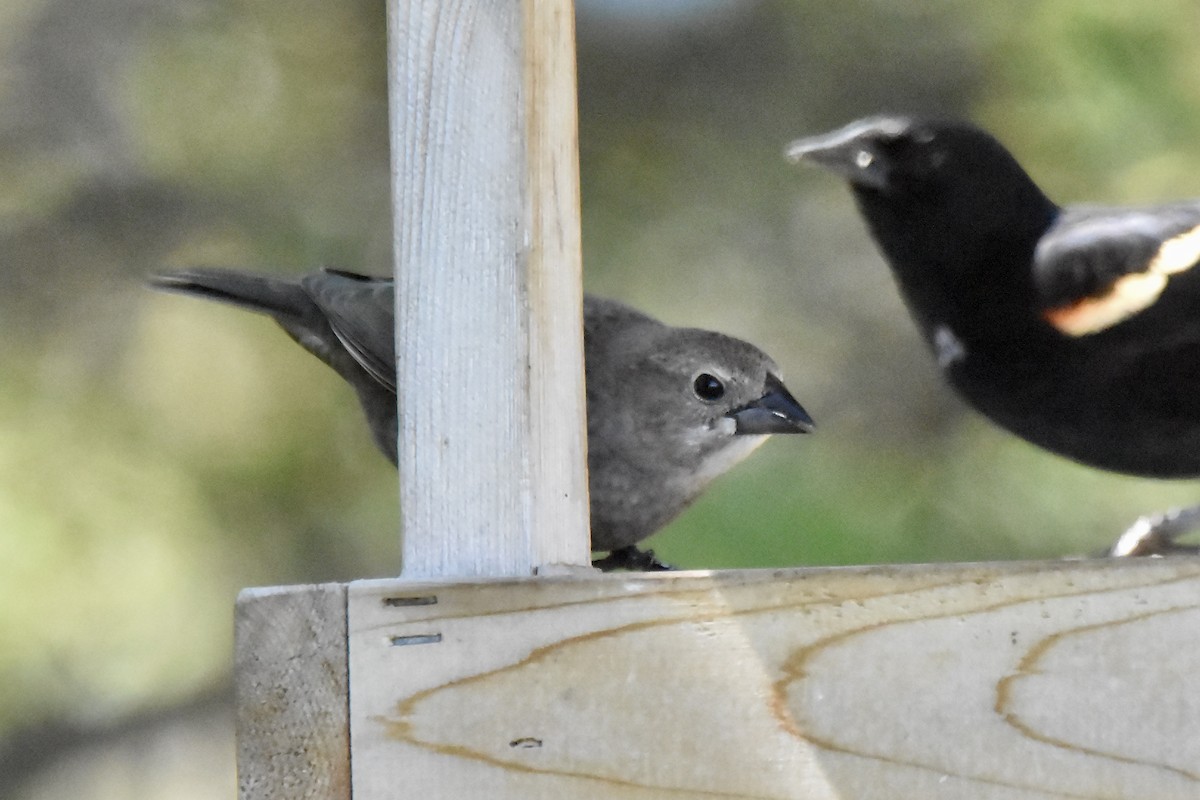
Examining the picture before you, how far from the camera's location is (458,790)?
1.19m

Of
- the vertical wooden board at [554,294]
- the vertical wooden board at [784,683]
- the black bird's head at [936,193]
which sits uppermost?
the black bird's head at [936,193]

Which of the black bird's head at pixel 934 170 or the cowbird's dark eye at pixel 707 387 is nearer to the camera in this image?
the cowbird's dark eye at pixel 707 387

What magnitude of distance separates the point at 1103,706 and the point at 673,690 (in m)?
0.33

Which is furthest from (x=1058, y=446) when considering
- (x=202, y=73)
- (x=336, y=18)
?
(x=202, y=73)

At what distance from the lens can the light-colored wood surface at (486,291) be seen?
1309 mm

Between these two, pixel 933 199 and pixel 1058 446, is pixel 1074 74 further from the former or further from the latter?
pixel 1058 446

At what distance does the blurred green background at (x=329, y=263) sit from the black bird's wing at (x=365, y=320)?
87 cm

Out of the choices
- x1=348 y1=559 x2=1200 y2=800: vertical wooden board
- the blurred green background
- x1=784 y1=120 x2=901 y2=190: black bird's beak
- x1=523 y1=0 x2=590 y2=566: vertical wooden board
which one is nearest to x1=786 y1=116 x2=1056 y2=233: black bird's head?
x1=784 y1=120 x2=901 y2=190: black bird's beak

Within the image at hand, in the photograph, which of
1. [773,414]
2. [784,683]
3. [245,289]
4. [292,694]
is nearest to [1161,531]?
[773,414]

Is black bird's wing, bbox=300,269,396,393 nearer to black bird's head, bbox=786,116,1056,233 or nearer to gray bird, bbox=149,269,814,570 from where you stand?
gray bird, bbox=149,269,814,570

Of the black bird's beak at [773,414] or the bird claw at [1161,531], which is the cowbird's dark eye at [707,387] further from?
the bird claw at [1161,531]

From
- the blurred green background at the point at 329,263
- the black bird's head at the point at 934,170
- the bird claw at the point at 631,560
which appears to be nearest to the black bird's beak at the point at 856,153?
the black bird's head at the point at 934,170

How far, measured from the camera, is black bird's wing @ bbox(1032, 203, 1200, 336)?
200cm

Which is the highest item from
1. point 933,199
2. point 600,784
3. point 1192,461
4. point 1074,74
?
point 1074,74
